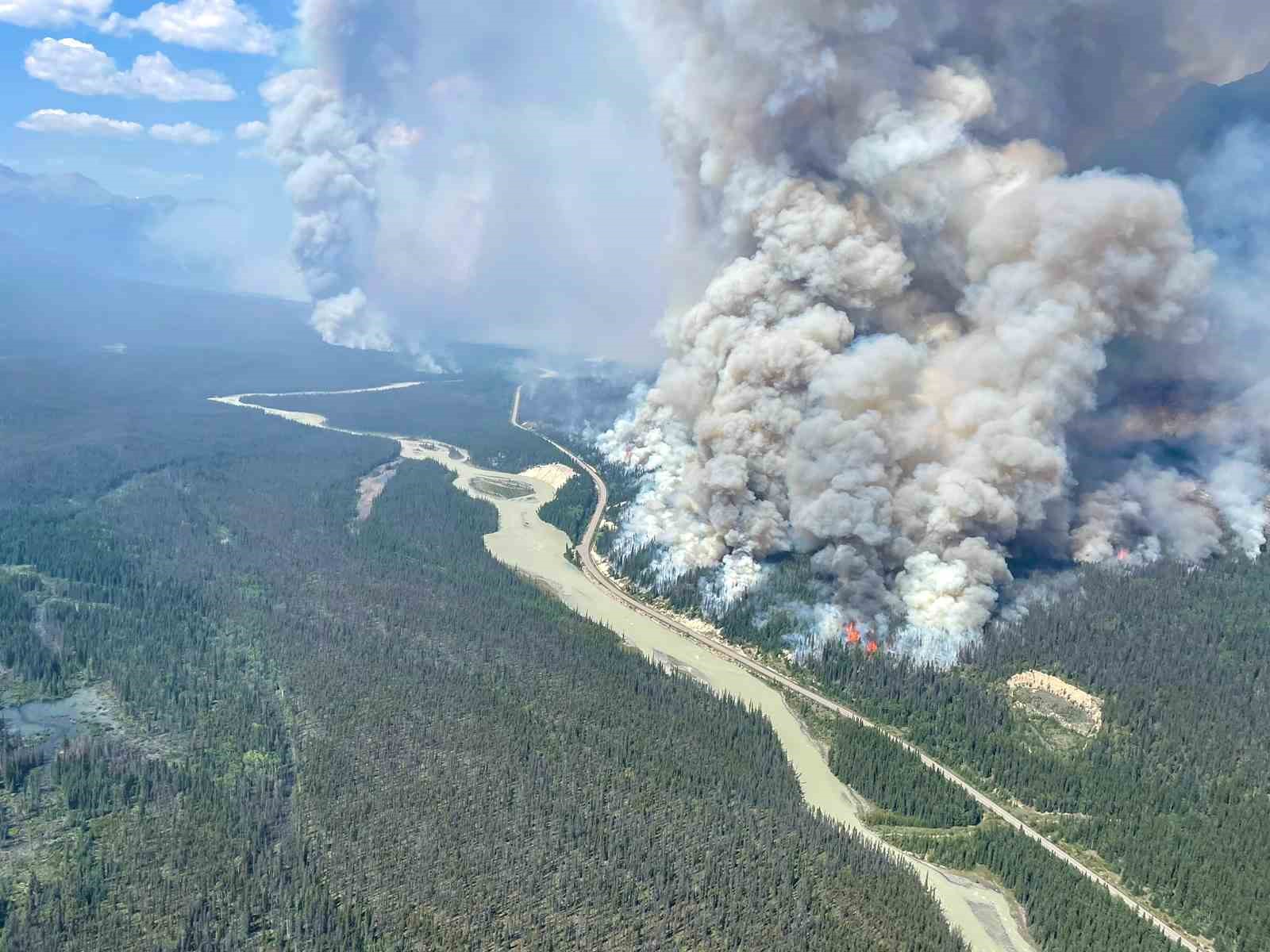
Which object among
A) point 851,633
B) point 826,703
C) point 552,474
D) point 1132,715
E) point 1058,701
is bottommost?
point 826,703

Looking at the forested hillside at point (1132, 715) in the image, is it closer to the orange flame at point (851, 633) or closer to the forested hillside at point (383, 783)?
the orange flame at point (851, 633)

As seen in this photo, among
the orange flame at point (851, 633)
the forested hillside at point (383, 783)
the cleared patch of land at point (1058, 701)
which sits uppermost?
the cleared patch of land at point (1058, 701)

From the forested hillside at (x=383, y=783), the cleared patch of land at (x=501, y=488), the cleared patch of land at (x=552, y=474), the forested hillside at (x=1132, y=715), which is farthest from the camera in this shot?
the cleared patch of land at (x=552, y=474)

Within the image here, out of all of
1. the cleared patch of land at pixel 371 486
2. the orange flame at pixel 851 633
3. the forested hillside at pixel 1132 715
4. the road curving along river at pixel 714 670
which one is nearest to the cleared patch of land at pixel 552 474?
the road curving along river at pixel 714 670

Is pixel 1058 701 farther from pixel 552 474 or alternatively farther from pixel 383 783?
pixel 552 474

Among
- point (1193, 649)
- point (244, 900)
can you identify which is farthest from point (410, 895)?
point (1193, 649)

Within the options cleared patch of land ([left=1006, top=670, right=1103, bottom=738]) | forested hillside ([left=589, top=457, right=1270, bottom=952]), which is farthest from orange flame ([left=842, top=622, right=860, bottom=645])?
cleared patch of land ([left=1006, top=670, right=1103, bottom=738])

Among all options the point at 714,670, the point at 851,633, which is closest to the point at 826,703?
the point at 851,633
